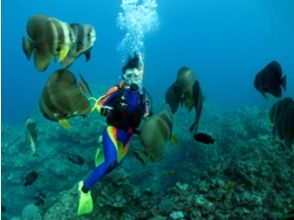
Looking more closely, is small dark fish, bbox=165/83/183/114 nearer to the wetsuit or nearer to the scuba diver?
the scuba diver

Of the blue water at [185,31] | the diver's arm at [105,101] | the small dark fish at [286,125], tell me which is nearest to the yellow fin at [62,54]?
the diver's arm at [105,101]

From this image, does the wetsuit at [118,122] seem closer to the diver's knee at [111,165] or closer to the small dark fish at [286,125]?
the diver's knee at [111,165]

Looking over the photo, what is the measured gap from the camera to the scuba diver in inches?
204

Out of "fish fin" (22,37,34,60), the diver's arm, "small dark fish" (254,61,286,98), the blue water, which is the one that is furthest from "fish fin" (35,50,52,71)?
the blue water

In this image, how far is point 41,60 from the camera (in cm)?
293

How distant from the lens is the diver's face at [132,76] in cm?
526

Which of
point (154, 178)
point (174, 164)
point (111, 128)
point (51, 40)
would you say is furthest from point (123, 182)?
point (174, 164)

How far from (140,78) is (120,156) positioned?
123cm

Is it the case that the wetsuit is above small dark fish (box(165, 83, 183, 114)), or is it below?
below

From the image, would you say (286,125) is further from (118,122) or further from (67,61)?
(118,122)

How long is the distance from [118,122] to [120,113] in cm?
14

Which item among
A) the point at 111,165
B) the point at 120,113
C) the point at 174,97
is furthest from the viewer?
the point at 111,165

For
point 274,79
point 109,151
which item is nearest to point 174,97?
point 274,79

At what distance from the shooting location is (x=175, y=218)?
4.79 meters
